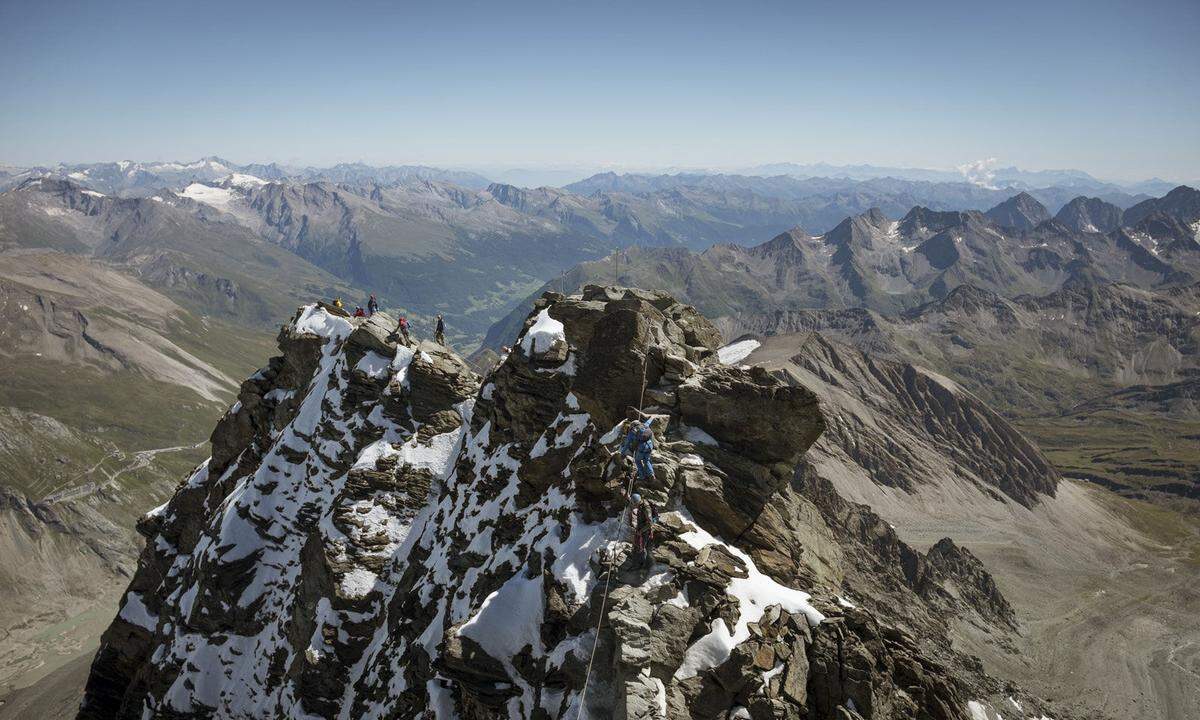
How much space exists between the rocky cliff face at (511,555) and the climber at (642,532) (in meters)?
0.60

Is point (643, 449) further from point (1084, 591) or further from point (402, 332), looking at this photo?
point (1084, 591)

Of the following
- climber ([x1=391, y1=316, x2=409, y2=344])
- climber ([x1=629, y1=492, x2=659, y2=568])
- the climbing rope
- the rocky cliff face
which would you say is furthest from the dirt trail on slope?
climber ([x1=391, y1=316, x2=409, y2=344])

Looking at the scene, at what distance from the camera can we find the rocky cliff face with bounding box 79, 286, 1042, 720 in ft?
78.7

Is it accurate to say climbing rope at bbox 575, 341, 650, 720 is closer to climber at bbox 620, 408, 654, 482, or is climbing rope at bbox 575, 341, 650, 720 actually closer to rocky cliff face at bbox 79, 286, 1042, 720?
rocky cliff face at bbox 79, 286, 1042, 720

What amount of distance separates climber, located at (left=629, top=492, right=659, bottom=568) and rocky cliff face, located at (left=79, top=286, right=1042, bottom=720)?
0.60 m

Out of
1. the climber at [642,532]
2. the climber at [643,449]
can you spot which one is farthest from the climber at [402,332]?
the climber at [642,532]

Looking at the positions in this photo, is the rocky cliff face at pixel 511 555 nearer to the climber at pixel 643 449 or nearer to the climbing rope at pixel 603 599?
the climbing rope at pixel 603 599

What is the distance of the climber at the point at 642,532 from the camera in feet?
83.1

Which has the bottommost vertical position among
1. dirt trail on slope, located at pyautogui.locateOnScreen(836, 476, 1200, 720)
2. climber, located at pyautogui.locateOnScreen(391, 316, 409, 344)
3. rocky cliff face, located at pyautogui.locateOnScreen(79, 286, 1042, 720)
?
dirt trail on slope, located at pyautogui.locateOnScreen(836, 476, 1200, 720)

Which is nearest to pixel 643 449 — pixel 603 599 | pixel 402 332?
pixel 603 599

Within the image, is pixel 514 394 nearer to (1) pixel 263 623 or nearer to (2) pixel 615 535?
(2) pixel 615 535

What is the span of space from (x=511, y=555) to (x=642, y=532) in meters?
11.8

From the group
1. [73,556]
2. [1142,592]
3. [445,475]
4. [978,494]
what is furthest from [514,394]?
[73,556]

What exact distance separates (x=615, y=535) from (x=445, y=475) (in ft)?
90.5
